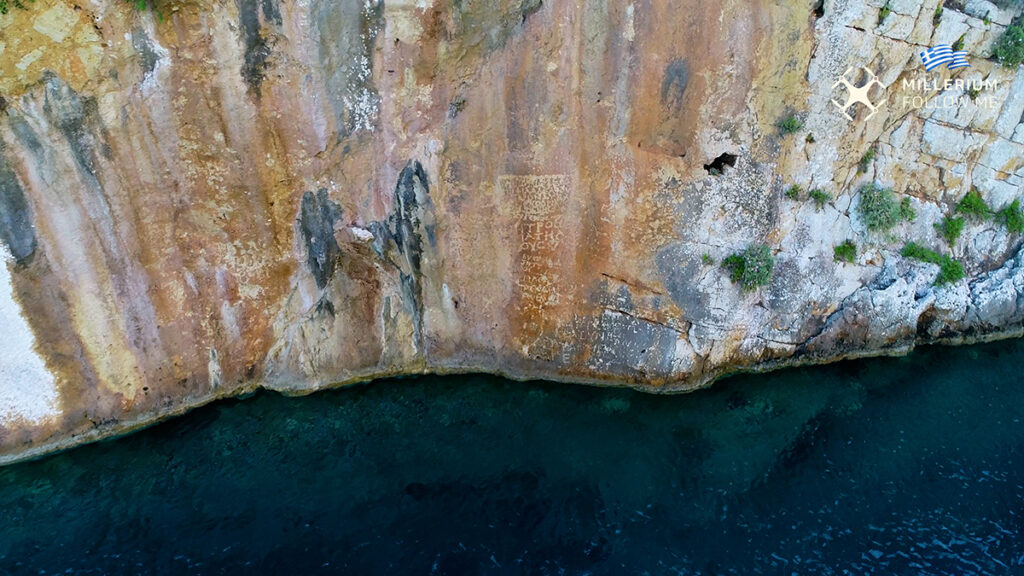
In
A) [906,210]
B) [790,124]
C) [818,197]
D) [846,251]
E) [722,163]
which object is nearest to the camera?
[790,124]

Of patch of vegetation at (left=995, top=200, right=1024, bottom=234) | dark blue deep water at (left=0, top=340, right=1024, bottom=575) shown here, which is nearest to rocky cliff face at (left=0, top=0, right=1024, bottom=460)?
patch of vegetation at (left=995, top=200, right=1024, bottom=234)

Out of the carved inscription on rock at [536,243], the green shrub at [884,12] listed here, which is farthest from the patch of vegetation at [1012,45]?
the carved inscription on rock at [536,243]

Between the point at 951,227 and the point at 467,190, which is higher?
the point at 467,190

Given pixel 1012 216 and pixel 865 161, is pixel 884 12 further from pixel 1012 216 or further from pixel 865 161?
pixel 1012 216

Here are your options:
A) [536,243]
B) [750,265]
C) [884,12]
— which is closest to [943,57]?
[884,12]

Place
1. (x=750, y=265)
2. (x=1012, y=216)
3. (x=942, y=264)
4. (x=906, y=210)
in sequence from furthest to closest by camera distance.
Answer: (x=1012, y=216) → (x=942, y=264) → (x=906, y=210) → (x=750, y=265)

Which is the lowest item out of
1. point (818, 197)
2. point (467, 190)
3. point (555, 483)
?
point (555, 483)
